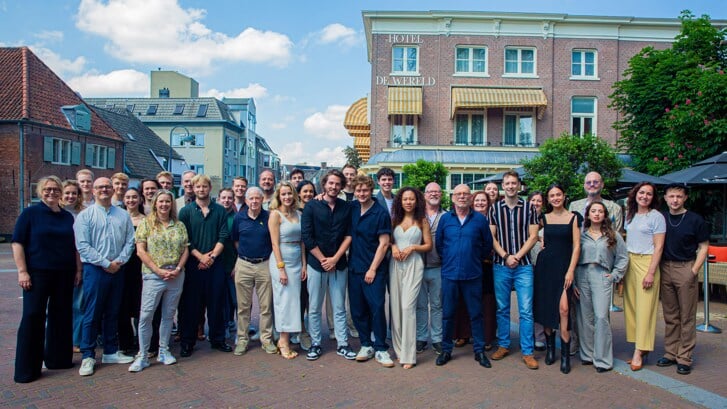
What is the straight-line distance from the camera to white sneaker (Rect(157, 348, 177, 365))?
554 cm

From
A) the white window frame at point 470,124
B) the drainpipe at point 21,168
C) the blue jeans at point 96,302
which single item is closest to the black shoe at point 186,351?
the blue jeans at point 96,302

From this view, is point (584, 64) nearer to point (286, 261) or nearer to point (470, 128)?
point (470, 128)

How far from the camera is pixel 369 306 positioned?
18.9ft

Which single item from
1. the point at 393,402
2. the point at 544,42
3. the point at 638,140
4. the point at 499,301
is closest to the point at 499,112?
the point at 544,42

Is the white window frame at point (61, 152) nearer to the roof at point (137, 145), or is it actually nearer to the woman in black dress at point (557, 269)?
the roof at point (137, 145)

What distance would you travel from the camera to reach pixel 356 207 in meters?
5.77

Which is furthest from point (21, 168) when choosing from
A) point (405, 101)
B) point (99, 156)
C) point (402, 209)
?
point (402, 209)

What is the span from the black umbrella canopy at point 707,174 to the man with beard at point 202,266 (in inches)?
300

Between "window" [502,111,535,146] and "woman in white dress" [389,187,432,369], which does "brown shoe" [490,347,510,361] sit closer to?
"woman in white dress" [389,187,432,369]

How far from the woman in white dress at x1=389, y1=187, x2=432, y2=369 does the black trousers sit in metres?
3.40

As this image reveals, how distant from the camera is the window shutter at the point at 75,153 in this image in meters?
27.5

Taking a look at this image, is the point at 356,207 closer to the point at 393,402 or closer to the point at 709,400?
the point at 393,402

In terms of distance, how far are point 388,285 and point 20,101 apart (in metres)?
25.9

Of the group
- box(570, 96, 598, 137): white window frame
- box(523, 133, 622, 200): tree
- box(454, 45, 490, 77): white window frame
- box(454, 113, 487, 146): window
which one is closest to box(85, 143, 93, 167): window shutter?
box(454, 113, 487, 146): window
